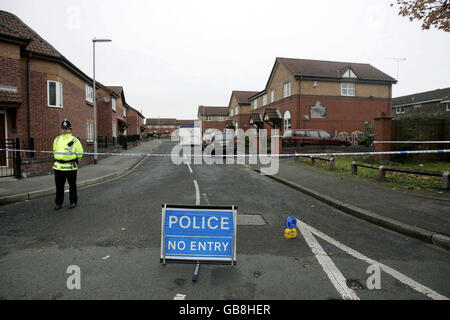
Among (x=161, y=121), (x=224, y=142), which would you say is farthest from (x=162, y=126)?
(x=224, y=142)

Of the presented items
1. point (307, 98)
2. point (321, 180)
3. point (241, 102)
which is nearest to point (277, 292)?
point (321, 180)

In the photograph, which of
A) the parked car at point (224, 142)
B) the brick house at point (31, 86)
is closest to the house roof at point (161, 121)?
the parked car at point (224, 142)

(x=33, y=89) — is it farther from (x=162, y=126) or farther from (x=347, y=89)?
(x=162, y=126)

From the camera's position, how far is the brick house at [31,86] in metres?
12.2

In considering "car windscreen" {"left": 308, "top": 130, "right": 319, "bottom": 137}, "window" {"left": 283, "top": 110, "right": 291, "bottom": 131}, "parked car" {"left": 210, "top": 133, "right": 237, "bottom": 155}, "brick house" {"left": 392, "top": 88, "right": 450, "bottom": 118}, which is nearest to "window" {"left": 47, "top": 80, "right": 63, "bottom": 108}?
"parked car" {"left": 210, "top": 133, "right": 237, "bottom": 155}

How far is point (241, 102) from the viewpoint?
5266 centimetres

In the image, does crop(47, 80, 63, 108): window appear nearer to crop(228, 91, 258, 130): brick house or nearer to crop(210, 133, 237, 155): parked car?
crop(210, 133, 237, 155): parked car

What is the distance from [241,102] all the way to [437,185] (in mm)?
45754

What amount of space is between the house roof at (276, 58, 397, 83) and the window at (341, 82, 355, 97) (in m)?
1.09

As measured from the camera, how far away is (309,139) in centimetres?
2194

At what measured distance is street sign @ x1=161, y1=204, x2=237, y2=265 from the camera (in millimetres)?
3625

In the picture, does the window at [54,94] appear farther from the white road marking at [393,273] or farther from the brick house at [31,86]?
the white road marking at [393,273]
